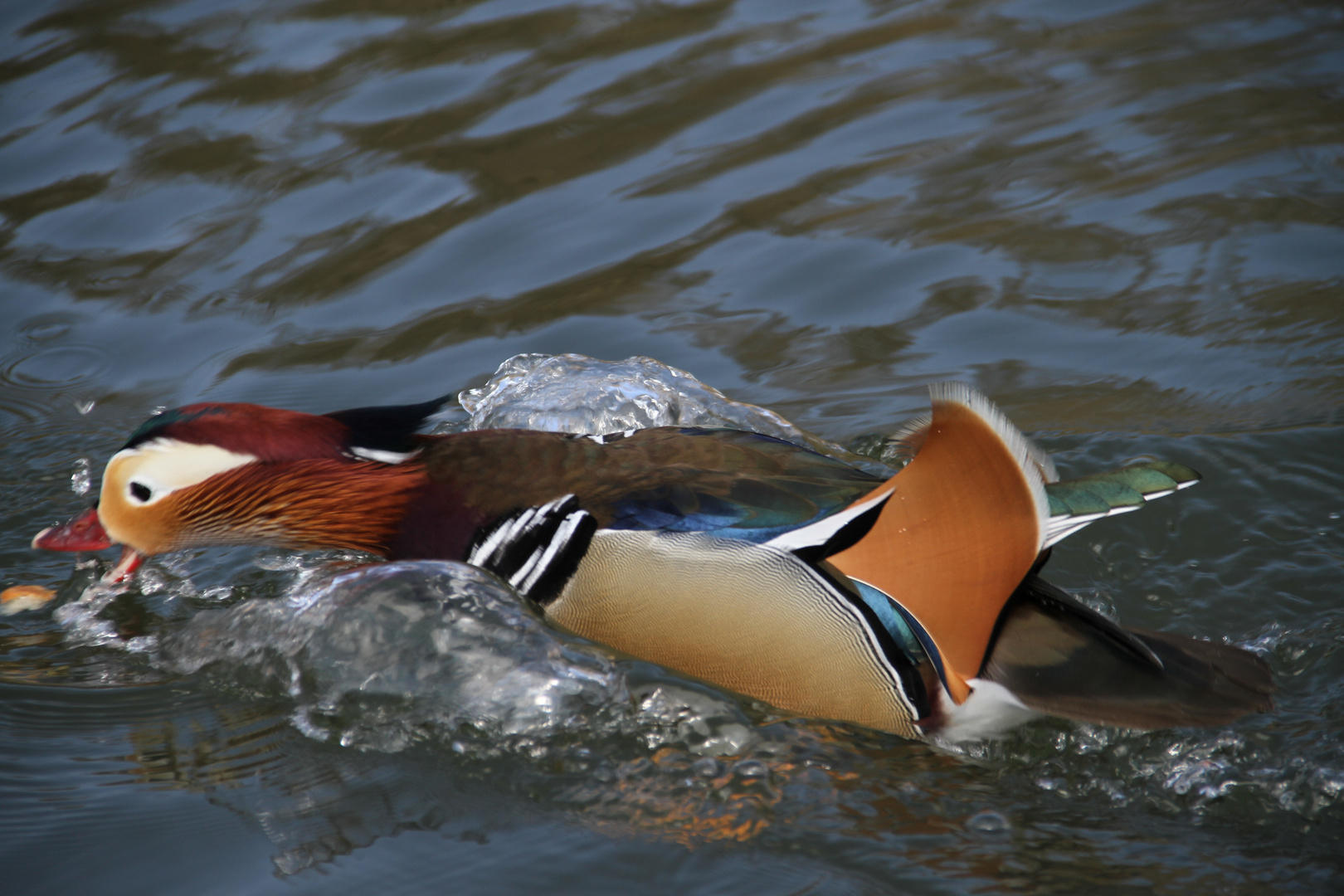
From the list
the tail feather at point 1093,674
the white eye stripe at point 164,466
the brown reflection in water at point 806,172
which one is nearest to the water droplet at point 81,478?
the brown reflection in water at point 806,172

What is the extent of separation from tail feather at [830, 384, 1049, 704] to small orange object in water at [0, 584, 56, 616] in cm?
203

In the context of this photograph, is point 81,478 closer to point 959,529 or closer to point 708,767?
→ point 708,767

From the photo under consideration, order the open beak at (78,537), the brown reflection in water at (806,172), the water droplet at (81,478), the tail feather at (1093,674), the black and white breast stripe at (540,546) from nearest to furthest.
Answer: the tail feather at (1093,674) → the black and white breast stripe at (540,546) → the open beak at (78,537) → the water droplet at (81,478) → the brown reflection in water at (806,172)

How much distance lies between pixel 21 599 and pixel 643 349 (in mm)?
2038

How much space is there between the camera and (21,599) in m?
2.84

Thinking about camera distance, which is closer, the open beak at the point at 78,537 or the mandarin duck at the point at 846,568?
the mandarin duck at the point at 846,568

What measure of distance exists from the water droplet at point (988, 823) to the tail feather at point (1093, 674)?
0.78 ft

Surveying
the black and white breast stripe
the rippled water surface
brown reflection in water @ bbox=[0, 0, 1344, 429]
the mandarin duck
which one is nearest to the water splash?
the rippled water surface

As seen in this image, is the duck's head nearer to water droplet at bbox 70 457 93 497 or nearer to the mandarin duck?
the mandarin duck

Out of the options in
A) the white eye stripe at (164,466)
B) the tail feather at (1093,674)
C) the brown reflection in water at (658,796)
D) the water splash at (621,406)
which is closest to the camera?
the brown reflection in water at (658,796)

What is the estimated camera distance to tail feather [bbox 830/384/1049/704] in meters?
1.96

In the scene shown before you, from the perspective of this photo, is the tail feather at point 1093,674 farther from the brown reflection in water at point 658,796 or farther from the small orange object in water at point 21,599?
the small orange object in water at point 21,599

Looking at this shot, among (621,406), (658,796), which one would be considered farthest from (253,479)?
(658,796)

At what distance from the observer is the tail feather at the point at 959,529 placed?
1964 mm
